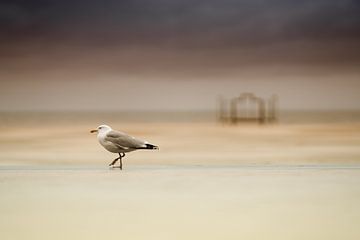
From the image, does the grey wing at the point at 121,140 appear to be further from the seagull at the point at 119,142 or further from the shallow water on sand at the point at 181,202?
the shallow water on sand at the point at 181,202

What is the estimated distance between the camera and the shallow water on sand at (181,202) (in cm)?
331

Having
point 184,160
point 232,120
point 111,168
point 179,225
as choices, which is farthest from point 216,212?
point 232,120

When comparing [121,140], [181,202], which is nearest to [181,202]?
[181,202]

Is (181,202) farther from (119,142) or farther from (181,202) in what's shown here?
(119,142)

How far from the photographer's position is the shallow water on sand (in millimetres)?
3310

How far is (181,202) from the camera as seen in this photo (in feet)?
13.2

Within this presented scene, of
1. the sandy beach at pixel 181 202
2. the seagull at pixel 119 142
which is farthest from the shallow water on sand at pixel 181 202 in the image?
the seagull at pixel 119 142

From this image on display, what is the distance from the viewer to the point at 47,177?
4.89 metres

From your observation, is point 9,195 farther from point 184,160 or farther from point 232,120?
point 232,120

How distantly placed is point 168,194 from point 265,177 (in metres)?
0.99

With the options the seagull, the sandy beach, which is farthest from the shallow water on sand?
the seagull

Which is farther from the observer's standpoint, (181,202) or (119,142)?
(119,142)

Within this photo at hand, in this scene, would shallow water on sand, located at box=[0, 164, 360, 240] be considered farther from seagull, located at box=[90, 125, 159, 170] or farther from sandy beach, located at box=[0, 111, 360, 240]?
seagull, located at box=[90, 125, 159, 170]

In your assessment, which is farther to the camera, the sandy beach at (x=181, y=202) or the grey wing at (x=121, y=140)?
the grey wing at (x=121, y=140)
